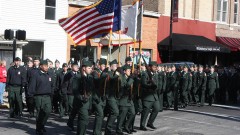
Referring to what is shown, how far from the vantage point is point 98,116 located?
9719 millimetres

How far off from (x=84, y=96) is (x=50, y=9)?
13.6m

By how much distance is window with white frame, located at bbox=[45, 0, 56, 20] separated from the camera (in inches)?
864

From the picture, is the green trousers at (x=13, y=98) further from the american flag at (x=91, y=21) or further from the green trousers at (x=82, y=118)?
the green trousers at (x=82, y=118)

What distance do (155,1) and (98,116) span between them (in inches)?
732

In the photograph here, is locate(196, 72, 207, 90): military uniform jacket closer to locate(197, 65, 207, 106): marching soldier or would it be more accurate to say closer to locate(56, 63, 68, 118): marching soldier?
locate(197, 65, 207, 106): marching soldier

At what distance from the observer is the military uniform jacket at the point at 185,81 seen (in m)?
16.8

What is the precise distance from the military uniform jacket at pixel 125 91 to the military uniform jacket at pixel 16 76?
402cm

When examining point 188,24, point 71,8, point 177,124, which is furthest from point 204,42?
point 177,124

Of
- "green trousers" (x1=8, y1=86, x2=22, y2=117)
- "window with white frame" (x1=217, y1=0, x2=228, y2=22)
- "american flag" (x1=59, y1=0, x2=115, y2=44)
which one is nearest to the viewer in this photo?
"american flag" (x1=59, y1=0, x2=115, y2=44)

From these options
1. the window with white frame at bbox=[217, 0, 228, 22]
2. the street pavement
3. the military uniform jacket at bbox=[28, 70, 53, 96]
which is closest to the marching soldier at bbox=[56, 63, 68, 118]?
the street pavement

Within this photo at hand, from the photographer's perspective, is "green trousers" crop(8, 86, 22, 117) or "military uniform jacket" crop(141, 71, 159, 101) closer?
"military uniform jacket" crop(141, 71, 159, 101)

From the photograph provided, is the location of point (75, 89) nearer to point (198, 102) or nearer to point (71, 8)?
point (198, 102)

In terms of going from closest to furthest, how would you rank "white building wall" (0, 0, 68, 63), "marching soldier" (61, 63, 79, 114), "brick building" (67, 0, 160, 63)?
"marching soldier" (61, 63, 79, 114) < "white building wall" (0, 0, 68, 63) < "brick building" (67, 0, 160, 63)

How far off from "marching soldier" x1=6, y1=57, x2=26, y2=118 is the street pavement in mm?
474
